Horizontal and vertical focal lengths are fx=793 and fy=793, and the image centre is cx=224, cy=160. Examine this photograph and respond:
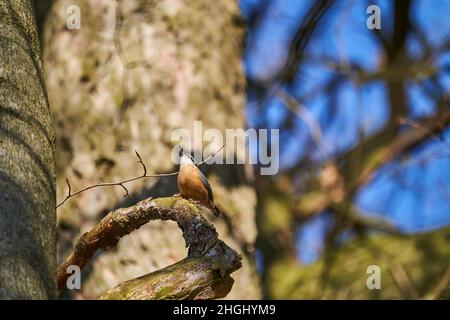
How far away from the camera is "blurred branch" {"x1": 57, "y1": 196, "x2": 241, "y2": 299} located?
196 centimetres

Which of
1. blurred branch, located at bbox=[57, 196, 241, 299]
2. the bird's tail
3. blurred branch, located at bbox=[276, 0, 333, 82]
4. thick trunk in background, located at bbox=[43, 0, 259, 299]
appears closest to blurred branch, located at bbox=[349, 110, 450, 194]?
blurred branch, located at bbox=[276, 0, 333, 82]

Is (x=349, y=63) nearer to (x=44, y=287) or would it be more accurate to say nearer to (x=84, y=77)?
(x=84, y=77)

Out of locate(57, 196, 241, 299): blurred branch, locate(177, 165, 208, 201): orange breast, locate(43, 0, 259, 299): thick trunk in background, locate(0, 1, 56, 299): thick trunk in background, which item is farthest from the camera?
locate(43, 0, 259, 299): thick trunk in background

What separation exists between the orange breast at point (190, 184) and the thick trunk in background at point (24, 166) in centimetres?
83

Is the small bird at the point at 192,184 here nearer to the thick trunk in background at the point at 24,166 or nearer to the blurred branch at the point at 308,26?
the thick trunk in background at the point at 24,166

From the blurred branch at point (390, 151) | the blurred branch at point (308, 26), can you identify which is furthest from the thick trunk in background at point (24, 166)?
the blurred branch at point (390, 151)

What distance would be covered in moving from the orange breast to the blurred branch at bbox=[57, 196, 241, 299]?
63cm

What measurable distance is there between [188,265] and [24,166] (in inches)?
18.7

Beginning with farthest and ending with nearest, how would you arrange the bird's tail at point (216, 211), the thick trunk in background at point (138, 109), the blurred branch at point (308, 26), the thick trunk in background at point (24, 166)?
the blurred branch at point (308, 26), the thick trunk in background at point (138, 109), the bird's tail at point (216, 211), the thick trunk in background at point (24, 166)

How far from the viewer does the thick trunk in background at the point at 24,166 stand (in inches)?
64.6

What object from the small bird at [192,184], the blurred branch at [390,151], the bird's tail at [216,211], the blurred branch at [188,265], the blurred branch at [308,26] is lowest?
the blurred branch at [188,265]

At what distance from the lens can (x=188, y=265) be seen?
1.99 m

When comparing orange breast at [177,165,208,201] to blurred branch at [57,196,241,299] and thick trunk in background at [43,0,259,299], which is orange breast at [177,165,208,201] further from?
blurred branch at [57,196,241,299]

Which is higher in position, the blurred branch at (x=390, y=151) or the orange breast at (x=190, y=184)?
the blurred branch at (x=390, y=151)
